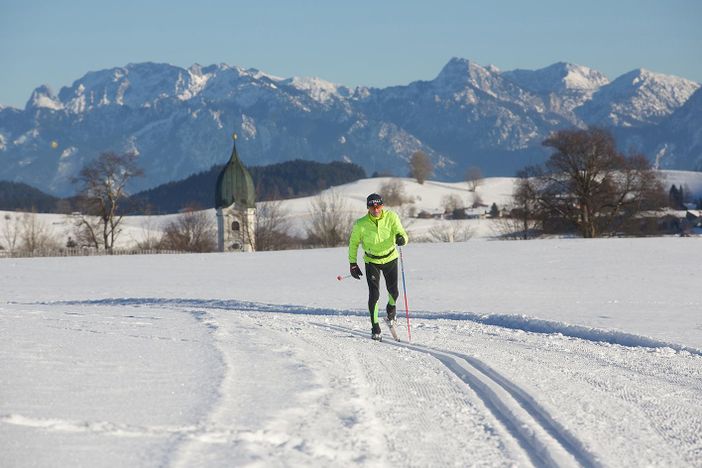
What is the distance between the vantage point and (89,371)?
9.44m

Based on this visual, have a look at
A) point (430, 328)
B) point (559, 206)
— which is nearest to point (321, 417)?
point (430, 328)

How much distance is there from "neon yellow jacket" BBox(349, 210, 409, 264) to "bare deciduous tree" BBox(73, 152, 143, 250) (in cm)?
7061

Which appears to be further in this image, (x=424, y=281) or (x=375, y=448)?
(x=424, y=281)

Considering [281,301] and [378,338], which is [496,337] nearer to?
[378,338]

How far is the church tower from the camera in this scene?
93.0 meters

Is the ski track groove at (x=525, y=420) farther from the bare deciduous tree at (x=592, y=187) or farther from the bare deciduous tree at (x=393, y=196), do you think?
the bare deciduous tree at (x=393, y=196)

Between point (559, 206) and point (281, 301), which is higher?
point (559, 206)

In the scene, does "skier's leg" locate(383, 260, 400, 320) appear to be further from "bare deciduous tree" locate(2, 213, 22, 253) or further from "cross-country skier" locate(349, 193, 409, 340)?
"bare deciduous tree" locate(2, 213, 22, 253)

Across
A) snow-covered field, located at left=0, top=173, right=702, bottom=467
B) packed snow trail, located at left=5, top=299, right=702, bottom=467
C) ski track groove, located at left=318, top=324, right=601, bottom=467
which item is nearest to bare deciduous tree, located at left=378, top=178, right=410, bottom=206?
snow-covered field, located at left=0, top=173, right=702, bottom=467

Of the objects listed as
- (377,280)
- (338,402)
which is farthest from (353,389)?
(377,280)

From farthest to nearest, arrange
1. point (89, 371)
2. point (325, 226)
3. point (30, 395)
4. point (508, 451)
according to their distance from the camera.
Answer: point (325, 226) → point (89, 371) → point (30, 395) → point (508, 451)

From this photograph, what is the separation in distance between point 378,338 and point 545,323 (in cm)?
447

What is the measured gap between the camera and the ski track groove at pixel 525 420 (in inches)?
252

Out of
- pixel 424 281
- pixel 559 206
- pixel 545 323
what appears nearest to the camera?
pixel 545 323
